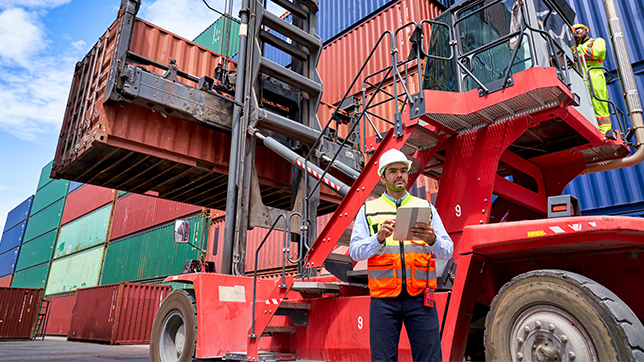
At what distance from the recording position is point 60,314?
25.8 metres

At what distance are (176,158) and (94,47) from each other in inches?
116

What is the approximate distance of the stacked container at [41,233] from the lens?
3177 cm

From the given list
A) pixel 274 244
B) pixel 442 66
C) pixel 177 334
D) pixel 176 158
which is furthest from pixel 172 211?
pixel 442 66

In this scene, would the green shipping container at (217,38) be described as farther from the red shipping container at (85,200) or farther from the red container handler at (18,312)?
the red container handler at (18,312)

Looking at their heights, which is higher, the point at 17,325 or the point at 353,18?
the point at 353,18

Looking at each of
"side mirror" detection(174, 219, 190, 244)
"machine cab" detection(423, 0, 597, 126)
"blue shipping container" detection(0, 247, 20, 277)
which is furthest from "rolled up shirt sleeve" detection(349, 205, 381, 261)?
"blue shipping container" detection(0, 247, 20, 277)

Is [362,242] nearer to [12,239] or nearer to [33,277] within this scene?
[33,277]

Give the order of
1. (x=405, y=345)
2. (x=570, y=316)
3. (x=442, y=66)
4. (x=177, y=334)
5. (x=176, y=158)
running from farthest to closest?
(x=176, y=158)
(x=177, y=334)
(x=442, y=66)
(x=405, y=345)
(x=570, y=316)

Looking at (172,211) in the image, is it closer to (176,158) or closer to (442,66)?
(176,158)

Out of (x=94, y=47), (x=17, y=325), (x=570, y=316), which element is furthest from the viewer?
(x=17, y=325)

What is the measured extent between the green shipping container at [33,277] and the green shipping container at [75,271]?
1197mm

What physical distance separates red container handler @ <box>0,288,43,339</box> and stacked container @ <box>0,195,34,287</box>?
26.5 metres

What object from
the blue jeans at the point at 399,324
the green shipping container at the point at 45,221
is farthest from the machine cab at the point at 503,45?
the green shipping container at the point at 45,221

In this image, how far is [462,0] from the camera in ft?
14.5
